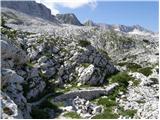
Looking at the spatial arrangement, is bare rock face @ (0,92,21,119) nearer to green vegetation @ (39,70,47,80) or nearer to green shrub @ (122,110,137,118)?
green shrub @ (122,110,137,118)

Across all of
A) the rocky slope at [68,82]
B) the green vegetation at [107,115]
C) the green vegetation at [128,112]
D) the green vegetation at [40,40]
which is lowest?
the green vegetation at [107,115]

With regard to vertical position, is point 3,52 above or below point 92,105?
above

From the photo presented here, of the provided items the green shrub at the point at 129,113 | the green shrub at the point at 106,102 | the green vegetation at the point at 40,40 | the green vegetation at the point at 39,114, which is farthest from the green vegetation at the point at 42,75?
the green shrub at the point at 129,113

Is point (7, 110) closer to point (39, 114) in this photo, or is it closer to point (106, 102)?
point (39, 114)

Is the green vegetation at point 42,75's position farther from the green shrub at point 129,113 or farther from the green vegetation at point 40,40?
the green shrub at point 129,113

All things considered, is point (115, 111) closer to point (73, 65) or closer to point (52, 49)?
point (73, 65)

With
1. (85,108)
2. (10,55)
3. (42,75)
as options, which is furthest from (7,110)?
(42,75)

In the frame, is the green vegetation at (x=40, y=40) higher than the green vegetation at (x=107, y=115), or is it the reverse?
the green vegetation at (x=40, y=40)

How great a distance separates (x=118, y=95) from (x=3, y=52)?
1635cm

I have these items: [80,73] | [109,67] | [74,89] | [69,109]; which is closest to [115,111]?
[69,109]

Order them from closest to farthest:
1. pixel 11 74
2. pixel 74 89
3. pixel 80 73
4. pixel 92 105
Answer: pixel 11 74
pixel 92 105
pixel 74 89
pixel 80 73

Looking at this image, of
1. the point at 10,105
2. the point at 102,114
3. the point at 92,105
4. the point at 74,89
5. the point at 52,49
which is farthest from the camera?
the point at 52,49

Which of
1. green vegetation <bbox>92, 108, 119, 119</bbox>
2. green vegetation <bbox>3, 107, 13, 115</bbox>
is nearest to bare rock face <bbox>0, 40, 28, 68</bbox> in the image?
green vegetation <bbox>92, 108, 119, 119</bbox>

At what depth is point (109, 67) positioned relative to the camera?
64062mm
